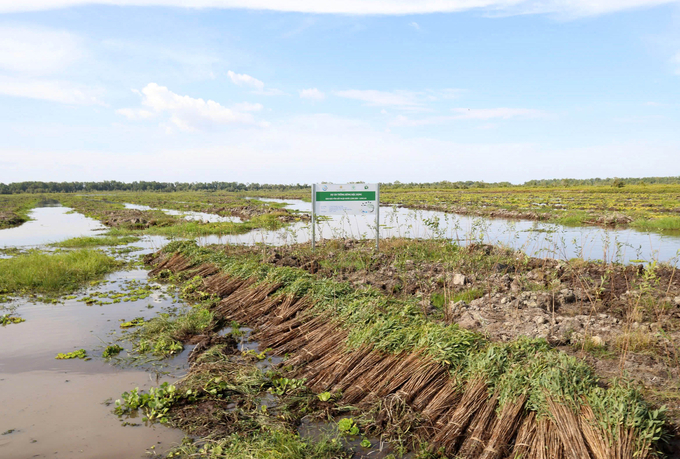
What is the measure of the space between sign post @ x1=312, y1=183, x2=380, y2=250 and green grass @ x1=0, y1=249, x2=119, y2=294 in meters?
7.25

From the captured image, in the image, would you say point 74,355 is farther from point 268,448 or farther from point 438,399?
point 438,399

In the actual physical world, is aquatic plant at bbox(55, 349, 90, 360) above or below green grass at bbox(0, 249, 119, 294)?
below

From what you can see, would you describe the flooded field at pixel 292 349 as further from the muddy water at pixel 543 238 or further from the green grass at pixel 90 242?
the green grass at pixel 90 242

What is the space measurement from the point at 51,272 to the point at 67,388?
7.75 m

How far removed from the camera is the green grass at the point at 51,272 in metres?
11.0

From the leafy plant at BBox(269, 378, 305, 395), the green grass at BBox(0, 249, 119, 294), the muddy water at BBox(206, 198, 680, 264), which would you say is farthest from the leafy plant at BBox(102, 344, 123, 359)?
the muddy water at BBox(206, 198, 680, 264)

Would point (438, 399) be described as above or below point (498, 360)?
below

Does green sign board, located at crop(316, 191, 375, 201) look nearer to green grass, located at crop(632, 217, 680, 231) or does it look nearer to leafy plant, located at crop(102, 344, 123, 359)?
leafy plant, located at crop(102, 344, 123, 359)

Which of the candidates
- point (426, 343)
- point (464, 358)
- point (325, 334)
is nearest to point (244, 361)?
point (325, 334)

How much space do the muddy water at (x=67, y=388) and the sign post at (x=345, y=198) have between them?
223 inches

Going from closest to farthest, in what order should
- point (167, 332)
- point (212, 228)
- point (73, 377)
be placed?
1. point (73, 377)
2. point (167, 332)
3. point (212, 228)

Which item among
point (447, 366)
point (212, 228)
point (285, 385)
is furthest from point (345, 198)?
point (212, 228)

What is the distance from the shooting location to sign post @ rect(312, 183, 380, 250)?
12500 millimetres

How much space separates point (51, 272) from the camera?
38.3 ft
